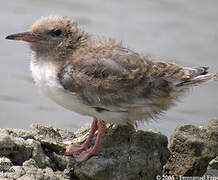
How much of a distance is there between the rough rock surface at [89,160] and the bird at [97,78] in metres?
0.16

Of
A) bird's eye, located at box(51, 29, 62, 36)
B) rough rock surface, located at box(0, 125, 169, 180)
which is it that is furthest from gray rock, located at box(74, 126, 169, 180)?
bird's eye, located at box(51, 29, 62, 36)

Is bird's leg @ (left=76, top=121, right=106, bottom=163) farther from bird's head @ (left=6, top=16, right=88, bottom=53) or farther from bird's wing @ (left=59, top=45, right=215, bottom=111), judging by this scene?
bird's head @ (left=6, top=16, right=88, bottom=53)

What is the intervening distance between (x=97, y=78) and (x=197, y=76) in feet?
4.39

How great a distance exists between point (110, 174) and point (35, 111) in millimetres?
4969

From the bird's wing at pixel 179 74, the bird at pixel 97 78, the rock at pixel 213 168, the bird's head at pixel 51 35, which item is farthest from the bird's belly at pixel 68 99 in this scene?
the rock at pixel 213 168

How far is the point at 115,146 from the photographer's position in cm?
664

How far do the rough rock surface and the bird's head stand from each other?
1.05 m

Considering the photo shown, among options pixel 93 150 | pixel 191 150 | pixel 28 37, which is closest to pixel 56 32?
pixel 28 37

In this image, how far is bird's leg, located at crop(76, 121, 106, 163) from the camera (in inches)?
253

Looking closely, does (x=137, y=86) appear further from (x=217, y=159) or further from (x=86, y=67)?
(x=217, y=159)

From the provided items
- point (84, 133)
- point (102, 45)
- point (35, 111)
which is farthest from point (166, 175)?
point (35, 111)

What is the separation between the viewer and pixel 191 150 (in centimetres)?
689

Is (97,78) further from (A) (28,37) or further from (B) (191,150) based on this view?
(B) (191,150)

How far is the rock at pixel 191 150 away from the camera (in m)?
Result: 6.85
